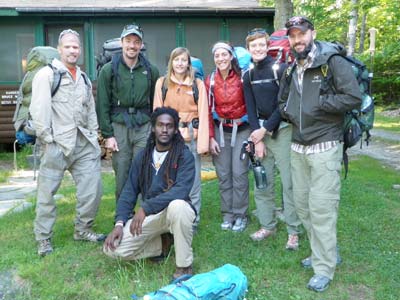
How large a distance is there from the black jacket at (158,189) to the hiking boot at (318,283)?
3.99ft

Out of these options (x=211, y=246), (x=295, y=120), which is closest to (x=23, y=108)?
(x=211, y=246)

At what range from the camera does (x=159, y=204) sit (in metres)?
3.84

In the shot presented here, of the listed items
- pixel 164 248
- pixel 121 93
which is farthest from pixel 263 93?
pixel 164 248

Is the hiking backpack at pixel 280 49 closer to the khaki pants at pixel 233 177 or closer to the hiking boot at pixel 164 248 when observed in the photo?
the khaki pants at pixel 233 177

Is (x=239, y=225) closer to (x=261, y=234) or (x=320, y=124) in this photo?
(x=261, y=234)

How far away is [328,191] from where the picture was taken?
3643 mm

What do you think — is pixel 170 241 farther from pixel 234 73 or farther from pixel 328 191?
pixel 234 73

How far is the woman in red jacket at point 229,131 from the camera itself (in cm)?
482

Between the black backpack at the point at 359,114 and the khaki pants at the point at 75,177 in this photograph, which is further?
the khaki pants at the point at 75,177

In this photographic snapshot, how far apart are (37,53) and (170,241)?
2.45m

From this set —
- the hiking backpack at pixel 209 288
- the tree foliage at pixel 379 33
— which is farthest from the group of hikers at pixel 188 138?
the tree foliage at pixel 379 33

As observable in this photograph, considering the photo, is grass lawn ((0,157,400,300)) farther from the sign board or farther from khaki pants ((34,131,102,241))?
the sign board

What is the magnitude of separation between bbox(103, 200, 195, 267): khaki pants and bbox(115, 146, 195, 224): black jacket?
0.08 meters

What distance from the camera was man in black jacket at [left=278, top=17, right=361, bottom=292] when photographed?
354 cm
